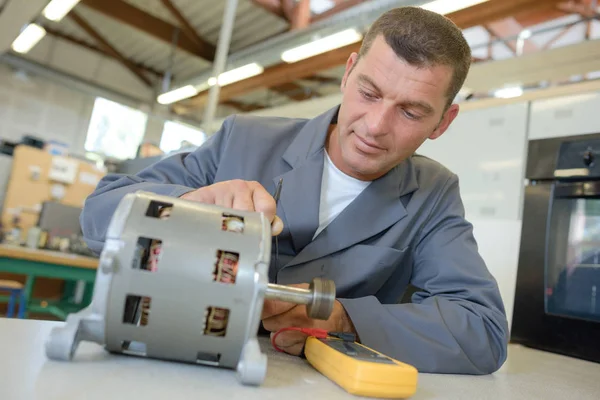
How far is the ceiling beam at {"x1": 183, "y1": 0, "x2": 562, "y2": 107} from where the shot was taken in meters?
3.25

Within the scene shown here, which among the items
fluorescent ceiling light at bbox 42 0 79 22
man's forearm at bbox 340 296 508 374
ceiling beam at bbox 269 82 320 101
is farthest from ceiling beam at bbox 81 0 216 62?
man's forearm at bbox 340 296 508 374

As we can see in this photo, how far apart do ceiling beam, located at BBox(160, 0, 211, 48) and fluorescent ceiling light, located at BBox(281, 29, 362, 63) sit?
2433mm

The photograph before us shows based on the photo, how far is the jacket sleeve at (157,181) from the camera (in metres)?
0.82

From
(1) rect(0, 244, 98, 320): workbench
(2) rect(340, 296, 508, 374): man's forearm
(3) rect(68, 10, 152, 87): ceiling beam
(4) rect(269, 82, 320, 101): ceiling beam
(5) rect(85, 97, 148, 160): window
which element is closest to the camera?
(2) rect(340, 296, 508, 374): man's forearm

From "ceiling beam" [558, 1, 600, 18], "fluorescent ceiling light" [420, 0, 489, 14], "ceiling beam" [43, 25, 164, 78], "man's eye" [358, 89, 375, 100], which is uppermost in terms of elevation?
"ceiling beam" [43, 25, 164, 78]

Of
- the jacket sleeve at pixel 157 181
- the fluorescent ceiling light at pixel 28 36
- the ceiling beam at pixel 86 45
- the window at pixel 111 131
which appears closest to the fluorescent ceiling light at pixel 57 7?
the fluorescent ceiling light at pixel 28 36

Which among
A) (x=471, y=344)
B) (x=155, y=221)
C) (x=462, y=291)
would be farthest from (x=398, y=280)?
(x=155, y=221)

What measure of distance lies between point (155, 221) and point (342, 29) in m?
3.53

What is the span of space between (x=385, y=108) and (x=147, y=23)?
19.8 feet

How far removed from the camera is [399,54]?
953 mm

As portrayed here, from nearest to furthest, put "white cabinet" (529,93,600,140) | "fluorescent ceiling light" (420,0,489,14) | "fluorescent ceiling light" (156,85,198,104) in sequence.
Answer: "white cabinet" (529,93,600,140) → "fluorescent ceiling light" (420,0,489,14) → "fluorescent ceiling light" (156,85,198,104)

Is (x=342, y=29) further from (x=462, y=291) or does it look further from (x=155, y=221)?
(x=155, y=221)

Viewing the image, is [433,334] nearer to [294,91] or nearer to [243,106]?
[294,91]

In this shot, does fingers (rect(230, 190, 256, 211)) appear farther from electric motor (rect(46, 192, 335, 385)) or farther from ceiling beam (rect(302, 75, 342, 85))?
ceiling beam (rect(302, 75, 342, 85))
